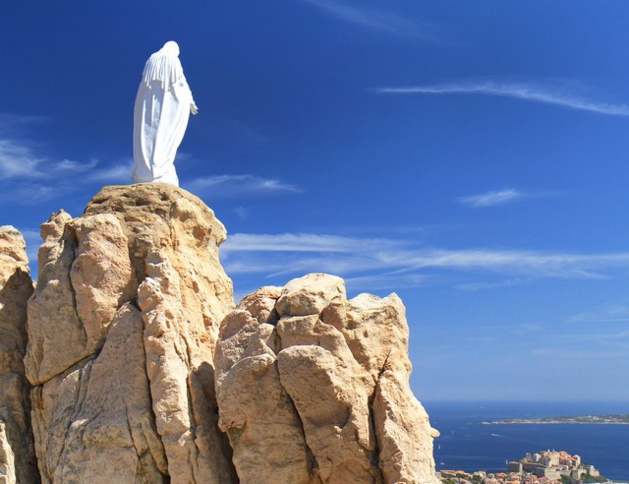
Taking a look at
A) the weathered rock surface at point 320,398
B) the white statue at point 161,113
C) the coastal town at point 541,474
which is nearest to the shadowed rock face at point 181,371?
the weathered rock surface at point 320,398

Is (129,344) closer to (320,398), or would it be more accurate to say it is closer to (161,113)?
(320,398)

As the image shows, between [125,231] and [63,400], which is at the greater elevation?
[125,231]

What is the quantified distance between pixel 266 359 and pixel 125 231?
4.24 metres

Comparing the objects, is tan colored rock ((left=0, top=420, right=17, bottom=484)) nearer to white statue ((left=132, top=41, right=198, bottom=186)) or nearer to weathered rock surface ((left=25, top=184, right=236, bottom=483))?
weathered rock surface ((left=25, top=184, right=236, bottom=483))

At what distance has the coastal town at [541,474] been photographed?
8650cm

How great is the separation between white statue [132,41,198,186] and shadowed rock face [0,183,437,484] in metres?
1.58

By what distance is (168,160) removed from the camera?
1510cm

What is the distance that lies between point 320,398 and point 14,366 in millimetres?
6714

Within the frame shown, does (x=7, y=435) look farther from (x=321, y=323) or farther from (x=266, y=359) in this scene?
(x=321, y=323)

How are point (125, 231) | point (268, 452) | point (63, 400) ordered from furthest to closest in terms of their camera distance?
point (125, 231) < point (63, 400) < point (268, 452)

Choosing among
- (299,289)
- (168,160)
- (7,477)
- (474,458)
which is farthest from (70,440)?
(474,458)

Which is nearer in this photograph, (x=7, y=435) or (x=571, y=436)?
(x=7, y=435)

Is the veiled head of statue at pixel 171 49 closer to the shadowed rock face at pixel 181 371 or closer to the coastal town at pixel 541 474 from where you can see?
the shadowed rock face at pixel 181 371

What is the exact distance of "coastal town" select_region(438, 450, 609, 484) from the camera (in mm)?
86500
